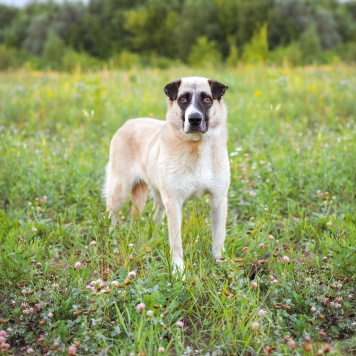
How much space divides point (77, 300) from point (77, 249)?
3.60ft

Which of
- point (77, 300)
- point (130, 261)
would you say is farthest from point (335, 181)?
point (77, 300)

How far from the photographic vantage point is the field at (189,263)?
2.89m

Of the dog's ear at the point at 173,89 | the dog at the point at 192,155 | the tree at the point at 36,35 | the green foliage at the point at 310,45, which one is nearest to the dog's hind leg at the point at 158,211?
the dog at the point at 192,155

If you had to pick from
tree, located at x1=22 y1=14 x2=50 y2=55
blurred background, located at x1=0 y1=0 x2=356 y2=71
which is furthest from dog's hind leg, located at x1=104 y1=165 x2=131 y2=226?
tree, located at x1=22 y1=14 x2=50 y2=55

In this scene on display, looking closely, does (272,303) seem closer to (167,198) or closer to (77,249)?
(167,198)

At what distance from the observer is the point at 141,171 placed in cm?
451

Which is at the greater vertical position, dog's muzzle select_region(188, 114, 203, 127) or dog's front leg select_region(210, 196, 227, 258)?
dog's muzzle select_region(188, 114, 203, 127)

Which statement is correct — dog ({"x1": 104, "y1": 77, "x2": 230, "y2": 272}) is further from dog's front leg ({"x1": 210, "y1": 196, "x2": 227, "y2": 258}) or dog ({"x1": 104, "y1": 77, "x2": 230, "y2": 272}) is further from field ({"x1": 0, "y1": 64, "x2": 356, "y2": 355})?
field ({"x1": 0, "y1": 64, "x2": 356, "y2": 355})

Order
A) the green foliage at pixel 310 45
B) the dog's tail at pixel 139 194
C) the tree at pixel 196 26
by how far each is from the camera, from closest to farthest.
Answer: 1. the dog's tail at pixel 139 194
2. the green foliage at pixel 310 45
3. the tree at pixel 196 26

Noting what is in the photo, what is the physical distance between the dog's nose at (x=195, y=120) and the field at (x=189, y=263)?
0.90m

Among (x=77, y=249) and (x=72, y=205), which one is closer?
(x=77, y=249)

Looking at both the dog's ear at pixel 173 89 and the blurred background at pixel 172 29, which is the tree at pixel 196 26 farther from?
the dog's ear at pixel 173 89

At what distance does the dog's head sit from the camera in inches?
144

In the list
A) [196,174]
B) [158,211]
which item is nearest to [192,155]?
[196,174]
